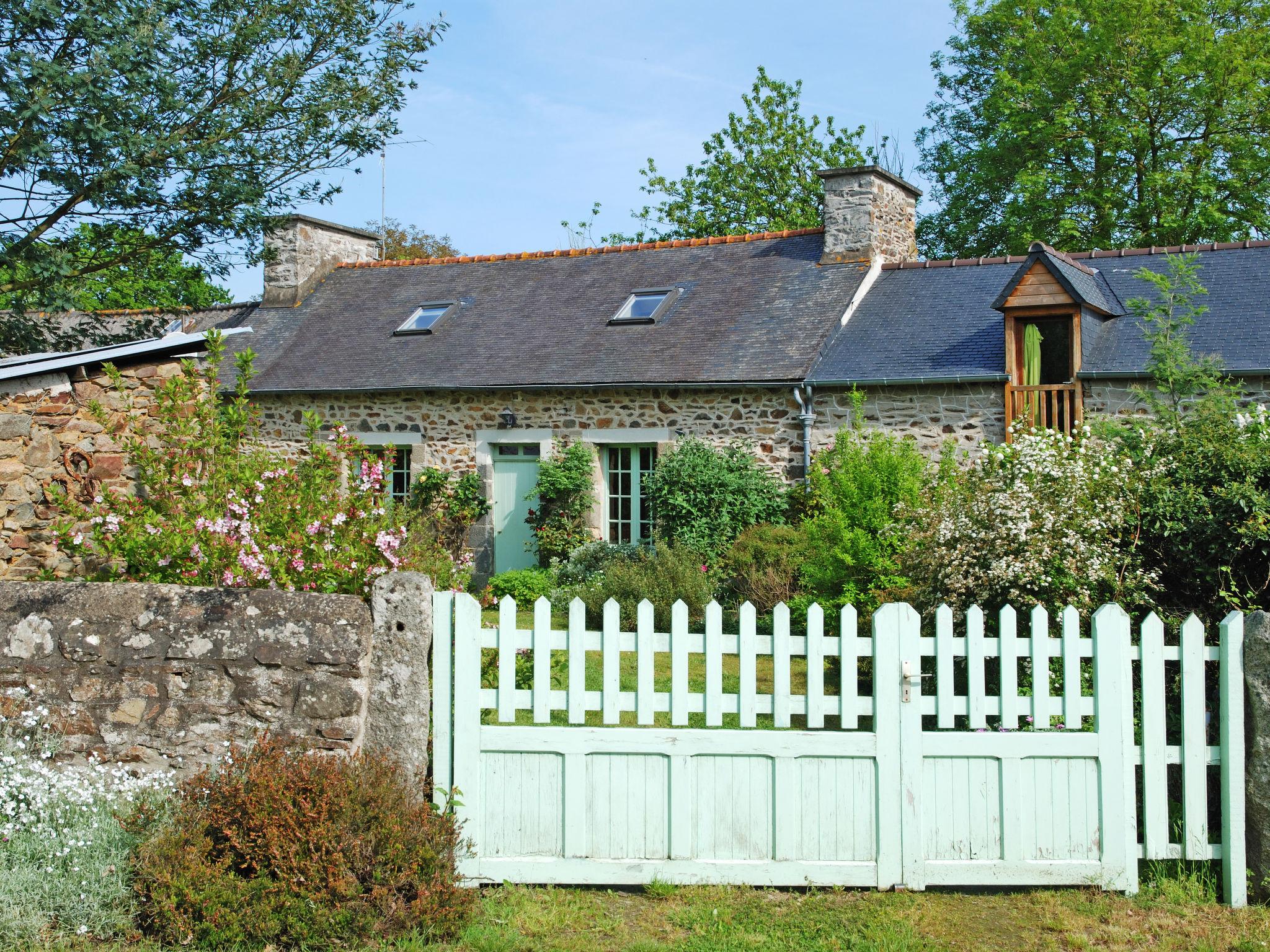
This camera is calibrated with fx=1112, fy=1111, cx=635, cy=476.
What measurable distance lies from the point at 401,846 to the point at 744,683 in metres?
1.40

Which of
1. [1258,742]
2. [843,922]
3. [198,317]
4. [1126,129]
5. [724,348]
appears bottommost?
[843,922]

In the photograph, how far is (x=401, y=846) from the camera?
3.96 m

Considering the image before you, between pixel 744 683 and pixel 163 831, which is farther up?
pixel 744 683

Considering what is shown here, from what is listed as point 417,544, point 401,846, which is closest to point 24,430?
point 417,544

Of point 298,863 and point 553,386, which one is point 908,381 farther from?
point 298,863

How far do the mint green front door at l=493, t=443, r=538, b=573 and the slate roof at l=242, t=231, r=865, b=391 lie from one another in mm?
1013

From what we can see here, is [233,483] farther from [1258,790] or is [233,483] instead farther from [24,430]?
[1258,790]

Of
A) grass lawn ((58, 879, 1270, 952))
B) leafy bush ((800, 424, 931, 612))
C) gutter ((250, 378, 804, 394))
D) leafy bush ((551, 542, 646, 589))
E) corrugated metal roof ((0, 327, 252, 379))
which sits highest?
gutter ((250, 378, 804, 394))

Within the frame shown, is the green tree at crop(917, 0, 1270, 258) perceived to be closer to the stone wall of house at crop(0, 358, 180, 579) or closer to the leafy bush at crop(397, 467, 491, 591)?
the leafy bush at crop(397, 467, 491, 591)

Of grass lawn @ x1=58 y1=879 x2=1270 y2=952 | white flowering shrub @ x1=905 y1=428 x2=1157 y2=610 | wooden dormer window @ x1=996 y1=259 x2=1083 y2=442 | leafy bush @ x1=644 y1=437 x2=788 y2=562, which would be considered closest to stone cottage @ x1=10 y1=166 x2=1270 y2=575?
wooden dormer window @ x1=996 y1=259 x2=1083 y2=442

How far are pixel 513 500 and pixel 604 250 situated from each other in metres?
4.85

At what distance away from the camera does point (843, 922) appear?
13.3 feet

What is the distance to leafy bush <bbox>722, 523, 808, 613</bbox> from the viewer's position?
1107cm

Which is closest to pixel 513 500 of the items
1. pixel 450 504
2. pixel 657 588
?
pixel 450 504
